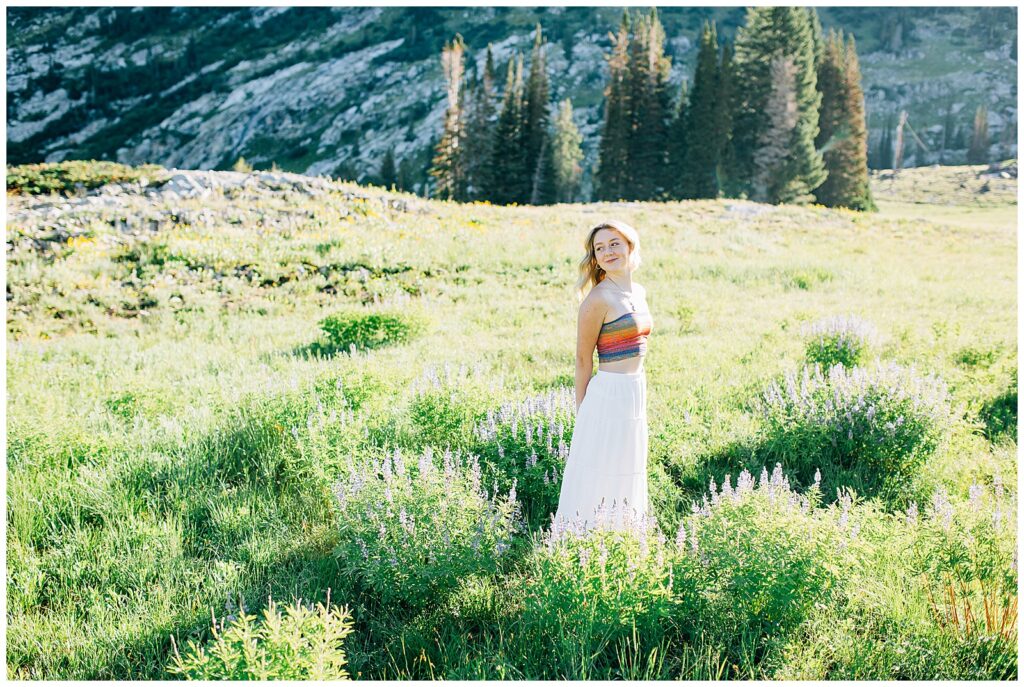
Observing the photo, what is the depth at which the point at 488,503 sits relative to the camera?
3574mm

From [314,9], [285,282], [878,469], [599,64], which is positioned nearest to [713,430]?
[878,469]

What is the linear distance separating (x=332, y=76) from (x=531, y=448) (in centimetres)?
10436

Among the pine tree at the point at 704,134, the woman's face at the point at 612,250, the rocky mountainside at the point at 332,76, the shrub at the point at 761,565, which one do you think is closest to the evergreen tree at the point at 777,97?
the pine tree at the point at 704,134

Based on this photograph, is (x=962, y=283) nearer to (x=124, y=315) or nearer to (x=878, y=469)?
(x=878, y=469)

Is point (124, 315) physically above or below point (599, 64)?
below

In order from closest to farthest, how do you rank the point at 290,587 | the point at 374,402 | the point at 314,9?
the point at 290,587 → the point at 374,402 → the point at 314,9

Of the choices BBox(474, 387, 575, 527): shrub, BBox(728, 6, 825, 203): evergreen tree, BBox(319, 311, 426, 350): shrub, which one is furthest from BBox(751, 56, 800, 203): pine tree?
BBox(474, 387, 575, 527): shrub

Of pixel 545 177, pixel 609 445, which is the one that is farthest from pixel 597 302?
pixel 545 177

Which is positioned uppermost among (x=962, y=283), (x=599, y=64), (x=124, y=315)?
(x=599, y=64)

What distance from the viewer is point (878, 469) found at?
5059 millimetres

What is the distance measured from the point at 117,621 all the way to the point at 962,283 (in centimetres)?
1634

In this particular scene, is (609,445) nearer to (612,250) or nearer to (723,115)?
(612,250)

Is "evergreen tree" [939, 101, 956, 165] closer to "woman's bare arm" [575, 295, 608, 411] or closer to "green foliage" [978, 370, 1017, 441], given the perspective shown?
"green foliage" [978, 370, 1017, 441]

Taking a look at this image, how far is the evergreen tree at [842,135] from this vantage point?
153 feet
